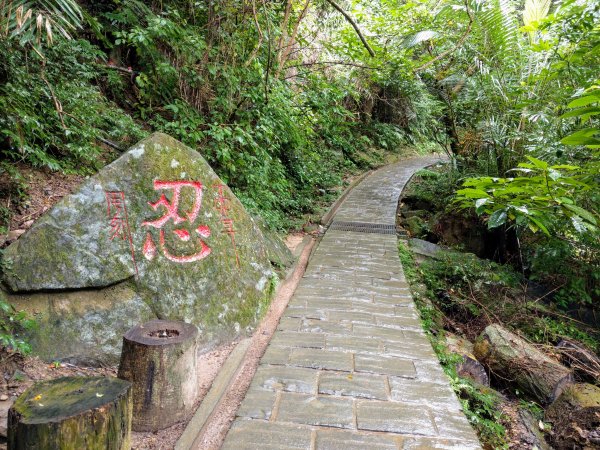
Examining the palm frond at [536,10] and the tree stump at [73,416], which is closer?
the tree stump at [73,416]

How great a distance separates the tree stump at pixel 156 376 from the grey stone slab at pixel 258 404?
392 millimetres

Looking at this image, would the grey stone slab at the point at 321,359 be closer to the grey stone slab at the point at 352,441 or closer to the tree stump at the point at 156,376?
the grey stone slab at the point at 352,441

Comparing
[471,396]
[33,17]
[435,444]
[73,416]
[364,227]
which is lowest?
[471,396]

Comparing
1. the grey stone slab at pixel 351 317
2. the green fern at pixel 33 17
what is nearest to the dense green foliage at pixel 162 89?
the green fern at pixel 33 17

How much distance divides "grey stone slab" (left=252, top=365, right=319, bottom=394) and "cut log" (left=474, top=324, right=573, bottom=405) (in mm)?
2396

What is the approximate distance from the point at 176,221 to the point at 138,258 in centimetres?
49

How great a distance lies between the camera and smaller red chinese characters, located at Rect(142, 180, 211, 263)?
3.40m

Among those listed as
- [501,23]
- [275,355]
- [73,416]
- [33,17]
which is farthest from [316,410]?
[501,23]

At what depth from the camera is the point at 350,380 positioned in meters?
2.99

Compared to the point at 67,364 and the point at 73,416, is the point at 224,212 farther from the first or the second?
the point at 73,416

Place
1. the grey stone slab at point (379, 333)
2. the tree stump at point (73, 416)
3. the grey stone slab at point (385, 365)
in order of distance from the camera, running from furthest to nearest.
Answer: the grey stone slab at point (379, 333)
the grey stone slab at point (385, 365)
the tree stump at point (73, 416)

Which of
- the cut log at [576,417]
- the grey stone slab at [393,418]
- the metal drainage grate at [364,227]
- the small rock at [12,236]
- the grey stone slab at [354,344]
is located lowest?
the cut log at [576,417]

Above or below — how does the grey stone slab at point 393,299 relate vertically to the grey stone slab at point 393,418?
above

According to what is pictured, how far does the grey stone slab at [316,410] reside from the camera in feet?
8.24
